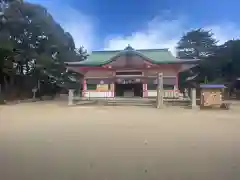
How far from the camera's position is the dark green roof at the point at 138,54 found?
58.6ft

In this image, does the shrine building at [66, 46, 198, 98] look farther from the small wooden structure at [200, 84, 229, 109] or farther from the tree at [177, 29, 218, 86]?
the tree at [177, 29, 218, 86]

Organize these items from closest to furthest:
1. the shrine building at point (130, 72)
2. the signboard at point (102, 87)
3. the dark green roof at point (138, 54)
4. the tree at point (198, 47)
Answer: the dark green roof at point (138, 54) → the shrine building at point (130, 72) → the signboard at point (102, 87) → the tree at point (198, 47)

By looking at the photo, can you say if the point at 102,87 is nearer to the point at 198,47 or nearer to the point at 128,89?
the point at 128,89

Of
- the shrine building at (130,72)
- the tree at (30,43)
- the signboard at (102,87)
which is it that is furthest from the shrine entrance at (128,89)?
the tree at (30,43)

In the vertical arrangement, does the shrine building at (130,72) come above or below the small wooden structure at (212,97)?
above

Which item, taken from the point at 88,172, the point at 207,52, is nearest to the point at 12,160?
the point at 88,172

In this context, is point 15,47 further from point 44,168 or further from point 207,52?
point 207,52

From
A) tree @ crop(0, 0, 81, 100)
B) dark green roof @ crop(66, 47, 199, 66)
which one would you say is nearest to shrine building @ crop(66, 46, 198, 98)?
dark green roof @ crop(66, 47, 199, 66)

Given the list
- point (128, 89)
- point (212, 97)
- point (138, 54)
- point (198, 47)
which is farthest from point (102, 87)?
point (198, 47)

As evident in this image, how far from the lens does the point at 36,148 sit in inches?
169

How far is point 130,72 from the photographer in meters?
19.0

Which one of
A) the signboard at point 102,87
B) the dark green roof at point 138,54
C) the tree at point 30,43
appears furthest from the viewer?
the tree at point 30,43

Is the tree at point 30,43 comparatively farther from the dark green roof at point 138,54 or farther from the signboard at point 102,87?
the signboard at point 102,87

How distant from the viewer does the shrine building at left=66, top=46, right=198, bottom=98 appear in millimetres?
17969
